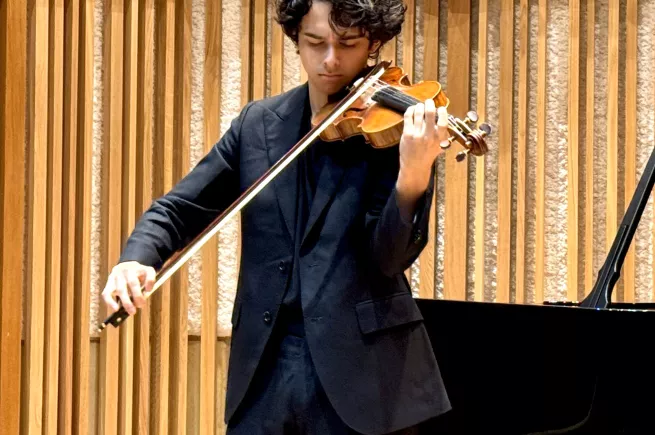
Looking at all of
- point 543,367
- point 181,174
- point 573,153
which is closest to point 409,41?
point 573,153

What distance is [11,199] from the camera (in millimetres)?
3182

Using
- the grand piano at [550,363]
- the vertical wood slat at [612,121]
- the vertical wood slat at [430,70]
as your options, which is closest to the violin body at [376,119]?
the grand piano at [550,363]

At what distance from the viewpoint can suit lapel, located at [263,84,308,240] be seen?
5.73 feet

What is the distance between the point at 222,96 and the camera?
137 inches

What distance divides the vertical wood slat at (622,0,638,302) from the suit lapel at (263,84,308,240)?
1930 millimetres

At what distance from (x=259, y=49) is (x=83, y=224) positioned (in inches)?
33.4

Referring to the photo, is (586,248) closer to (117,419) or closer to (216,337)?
(216,337)

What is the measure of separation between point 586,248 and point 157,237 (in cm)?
214

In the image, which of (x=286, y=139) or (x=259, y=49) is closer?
(x=286, y=139)

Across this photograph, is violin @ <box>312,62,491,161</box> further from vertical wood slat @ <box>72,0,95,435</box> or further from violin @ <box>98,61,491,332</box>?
vertical wood slat @ <box>72,0,95,435</box>

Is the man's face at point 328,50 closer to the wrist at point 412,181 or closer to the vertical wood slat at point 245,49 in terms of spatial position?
the wrist at point 412,181

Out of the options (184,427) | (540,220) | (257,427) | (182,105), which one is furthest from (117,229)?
(257,427)

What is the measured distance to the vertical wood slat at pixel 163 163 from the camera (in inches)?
131

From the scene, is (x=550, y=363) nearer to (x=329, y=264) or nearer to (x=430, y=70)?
(x=329, y=264)
